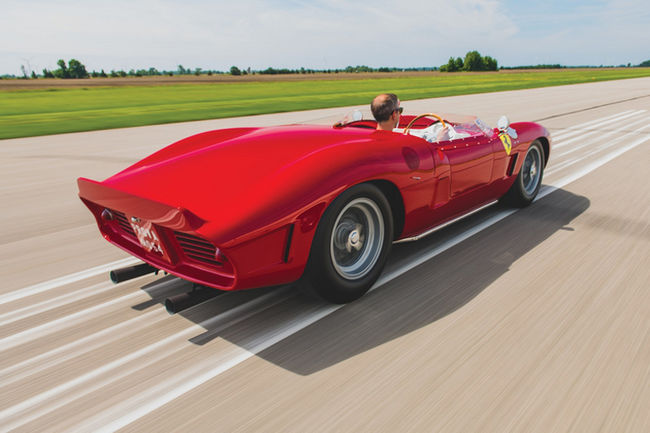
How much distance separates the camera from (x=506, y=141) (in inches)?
169

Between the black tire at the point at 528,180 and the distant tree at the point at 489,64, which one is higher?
the distant tree at the point at 489,64

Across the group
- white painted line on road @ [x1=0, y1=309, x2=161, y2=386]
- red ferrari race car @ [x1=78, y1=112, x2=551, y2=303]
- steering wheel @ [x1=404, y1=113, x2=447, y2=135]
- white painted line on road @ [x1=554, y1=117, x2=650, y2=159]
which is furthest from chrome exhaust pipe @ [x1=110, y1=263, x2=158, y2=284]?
white painted line on road @ [x1=554, y1=117, x2=650, y2=159]

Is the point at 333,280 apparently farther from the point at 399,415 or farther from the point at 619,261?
the point at 619,261

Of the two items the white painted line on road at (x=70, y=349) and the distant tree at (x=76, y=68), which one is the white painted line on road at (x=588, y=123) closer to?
the white painted line on road at (x=70, y=349)

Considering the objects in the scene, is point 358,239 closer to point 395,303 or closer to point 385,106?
point 395,303

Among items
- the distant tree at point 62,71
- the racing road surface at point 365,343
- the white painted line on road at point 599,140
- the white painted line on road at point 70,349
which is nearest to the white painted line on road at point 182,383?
the racing road surface at point 365,343

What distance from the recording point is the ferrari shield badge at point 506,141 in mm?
4250

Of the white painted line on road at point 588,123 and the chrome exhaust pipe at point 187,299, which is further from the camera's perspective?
the white painted line on road at point 588,123

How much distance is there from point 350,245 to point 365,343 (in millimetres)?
668

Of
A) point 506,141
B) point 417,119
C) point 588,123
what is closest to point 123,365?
point 417,119

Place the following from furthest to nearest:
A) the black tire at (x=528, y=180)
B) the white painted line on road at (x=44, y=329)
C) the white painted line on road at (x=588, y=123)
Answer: the white painted line on road at (x=588, y=123) < the black tire at (x=528, y=180) < the white painted line on road at (x=44, y=329)

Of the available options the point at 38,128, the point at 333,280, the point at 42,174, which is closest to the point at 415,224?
the point at 333,280

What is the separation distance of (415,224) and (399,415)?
5.14 feet

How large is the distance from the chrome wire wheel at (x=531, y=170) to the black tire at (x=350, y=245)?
254cm
